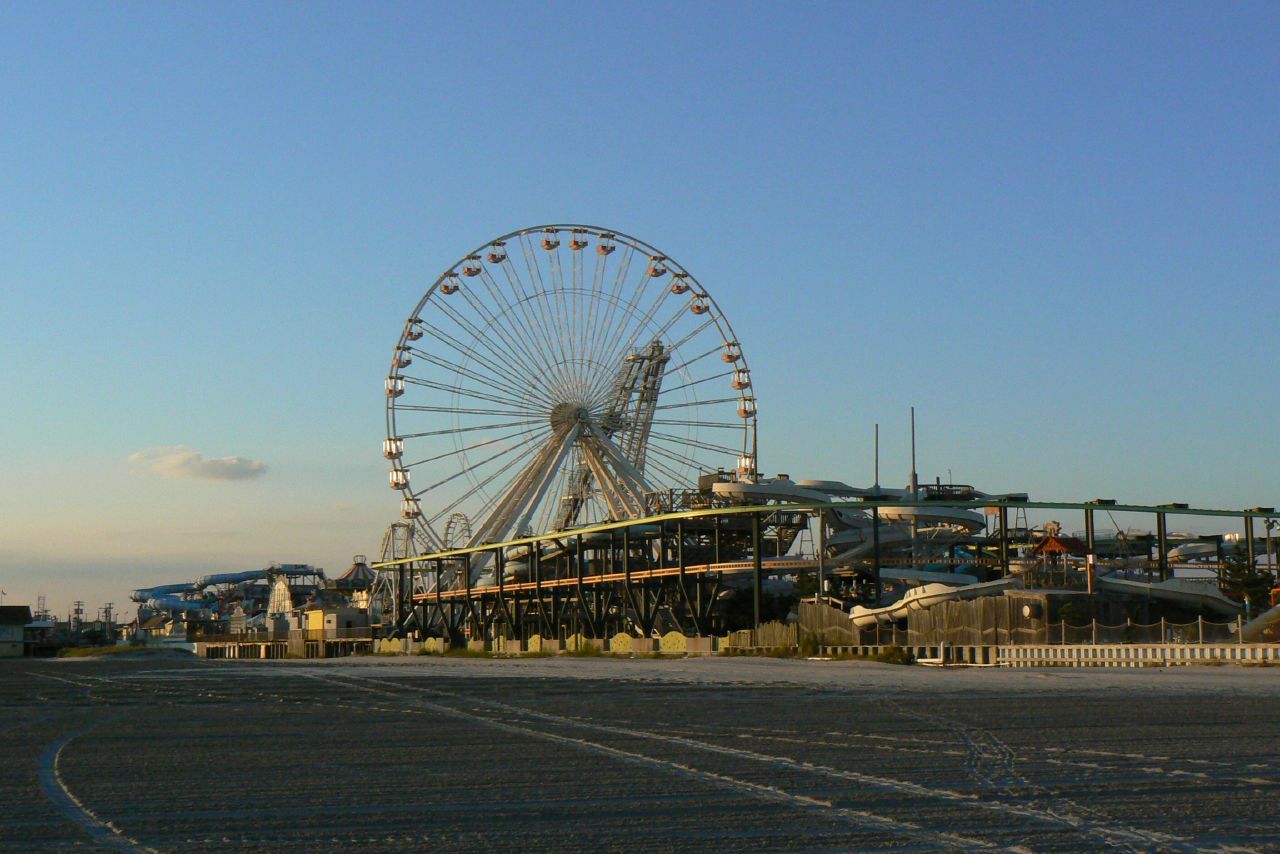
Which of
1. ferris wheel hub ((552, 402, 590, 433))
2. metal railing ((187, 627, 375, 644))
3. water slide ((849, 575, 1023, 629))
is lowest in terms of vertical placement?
metal railing ((187, 627, 375, 644))

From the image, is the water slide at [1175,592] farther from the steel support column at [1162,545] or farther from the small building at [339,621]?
the small building at [339,621]

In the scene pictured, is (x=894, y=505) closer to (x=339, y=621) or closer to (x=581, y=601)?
(x=581, y=601)

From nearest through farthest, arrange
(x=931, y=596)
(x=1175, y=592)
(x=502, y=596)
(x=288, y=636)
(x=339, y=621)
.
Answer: (x=931, y=596)
(x=1175, y=592)
(x=502, y=596)
(x=339, y=621)
(x=288, y=636)

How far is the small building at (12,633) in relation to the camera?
160 metres

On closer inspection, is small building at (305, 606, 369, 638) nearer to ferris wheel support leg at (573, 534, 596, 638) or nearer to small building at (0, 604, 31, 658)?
small building at (0, 604, 31, 658)

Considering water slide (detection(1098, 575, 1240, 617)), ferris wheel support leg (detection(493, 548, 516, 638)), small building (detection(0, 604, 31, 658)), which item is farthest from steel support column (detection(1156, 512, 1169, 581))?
small building (detection(0, 604, 31, 658))

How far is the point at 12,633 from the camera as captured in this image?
161500 millimetres

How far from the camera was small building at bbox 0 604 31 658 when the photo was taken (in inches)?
6299

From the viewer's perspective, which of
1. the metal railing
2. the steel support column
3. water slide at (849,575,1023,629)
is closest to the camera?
water slide at (849,575,1023,629)

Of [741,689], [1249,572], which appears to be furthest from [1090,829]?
[1249,572]

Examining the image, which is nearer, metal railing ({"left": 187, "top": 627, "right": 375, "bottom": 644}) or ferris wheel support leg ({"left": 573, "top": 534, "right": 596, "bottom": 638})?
ferris wheel support leg ({"left": 573, "top": 534, "right": 596, "bottom": 638})

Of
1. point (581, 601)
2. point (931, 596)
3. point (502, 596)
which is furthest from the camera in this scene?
point (502, 596)

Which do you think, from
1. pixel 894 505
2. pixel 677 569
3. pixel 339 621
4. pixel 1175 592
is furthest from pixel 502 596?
pixel 339 621

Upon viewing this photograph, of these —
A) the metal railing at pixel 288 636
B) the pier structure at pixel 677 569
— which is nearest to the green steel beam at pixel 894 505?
the pier structure at pixel 677 569
